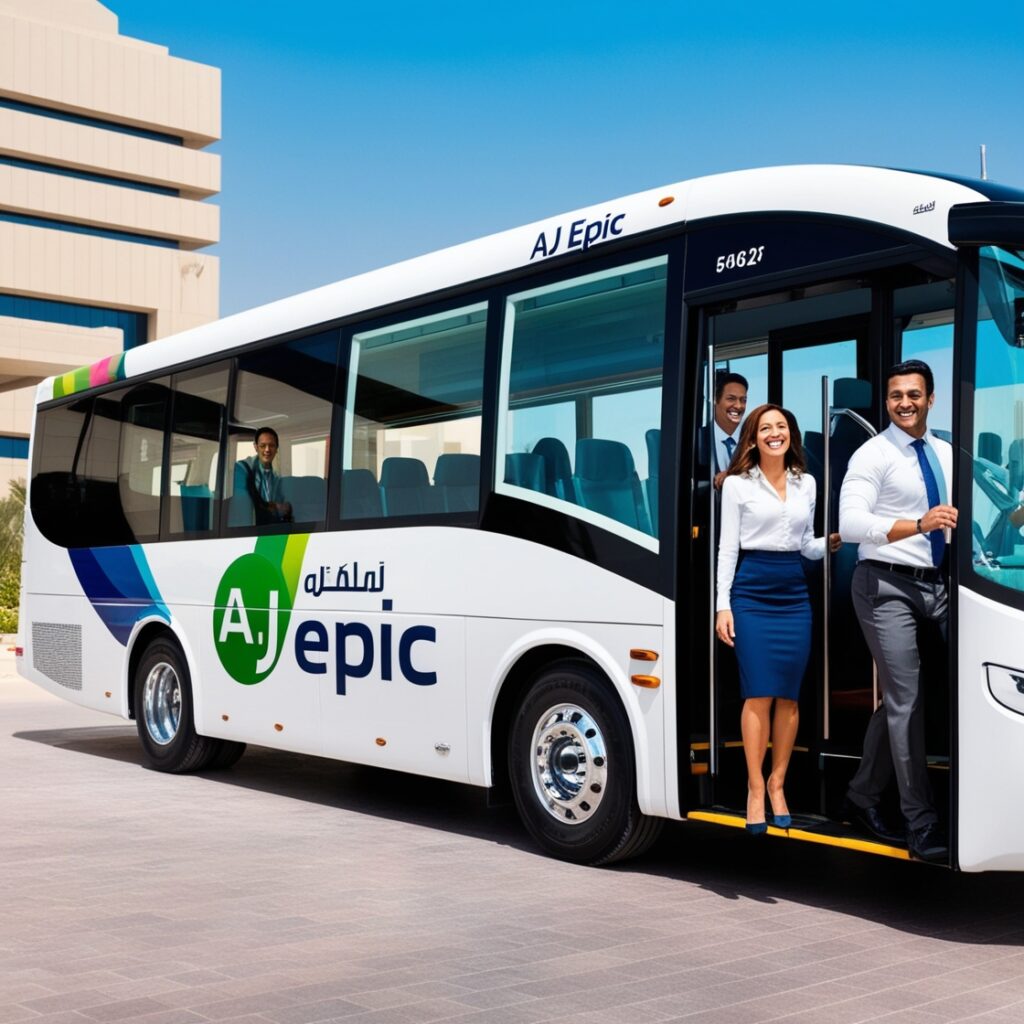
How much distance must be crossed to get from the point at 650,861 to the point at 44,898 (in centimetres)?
308

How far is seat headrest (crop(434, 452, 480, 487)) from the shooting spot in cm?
861

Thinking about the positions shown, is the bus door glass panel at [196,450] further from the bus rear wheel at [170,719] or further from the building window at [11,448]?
the building window at [11,448]

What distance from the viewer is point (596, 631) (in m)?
7.71

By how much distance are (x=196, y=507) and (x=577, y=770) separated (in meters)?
4.67

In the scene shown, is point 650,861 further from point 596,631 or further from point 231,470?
point 231,470

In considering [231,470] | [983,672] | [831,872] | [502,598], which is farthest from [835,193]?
[231,470]

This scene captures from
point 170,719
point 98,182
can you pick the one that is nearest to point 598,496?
point 170,719

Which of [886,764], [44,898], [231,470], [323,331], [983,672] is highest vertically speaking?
[323,331]

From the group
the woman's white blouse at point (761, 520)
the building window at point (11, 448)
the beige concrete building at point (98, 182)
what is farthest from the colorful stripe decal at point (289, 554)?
the building window at point (11, 448)

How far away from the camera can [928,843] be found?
623 cm

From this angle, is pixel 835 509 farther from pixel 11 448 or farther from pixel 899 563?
pixel 11 448

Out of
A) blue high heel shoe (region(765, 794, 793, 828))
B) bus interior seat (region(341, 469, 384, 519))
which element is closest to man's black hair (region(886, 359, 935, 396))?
blue high heel shoe (region(765, 794, 793, 828))

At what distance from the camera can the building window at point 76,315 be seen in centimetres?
6378

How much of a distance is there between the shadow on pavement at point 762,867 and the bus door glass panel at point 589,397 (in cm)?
181
